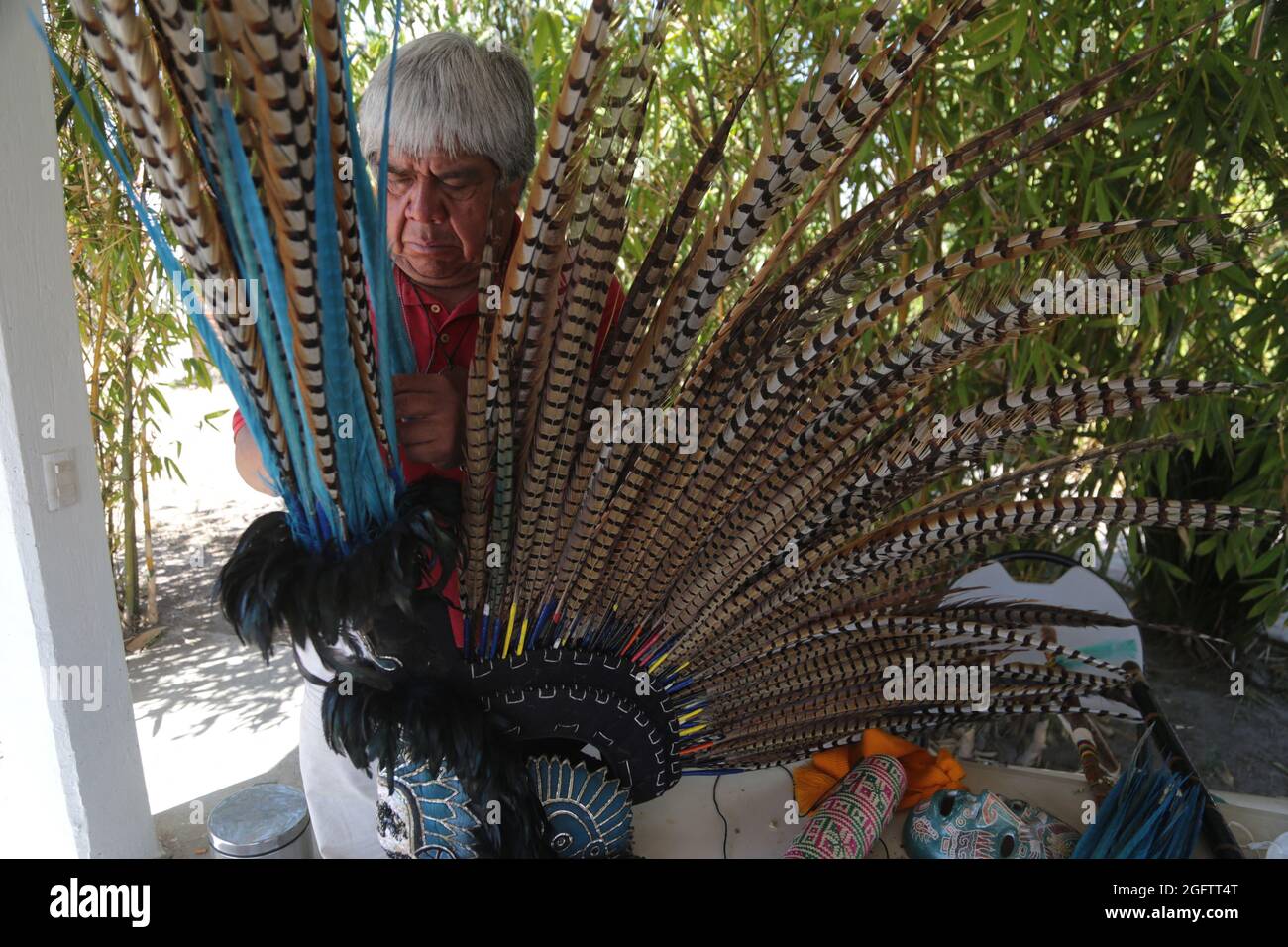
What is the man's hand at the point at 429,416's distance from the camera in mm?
842

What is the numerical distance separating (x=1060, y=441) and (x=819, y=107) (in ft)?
5.58

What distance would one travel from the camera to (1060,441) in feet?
6.98

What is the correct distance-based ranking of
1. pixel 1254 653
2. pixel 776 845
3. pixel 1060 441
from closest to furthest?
pixel 776 845 → pixel 1060 441 → pixel 1254 653

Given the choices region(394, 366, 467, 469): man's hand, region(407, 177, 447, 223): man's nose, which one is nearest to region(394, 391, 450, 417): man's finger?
region(394, 366, 467, 469): man's hand

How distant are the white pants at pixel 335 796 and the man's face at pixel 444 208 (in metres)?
0.56

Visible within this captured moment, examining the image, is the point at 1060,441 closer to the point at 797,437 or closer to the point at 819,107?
the point at 797,437

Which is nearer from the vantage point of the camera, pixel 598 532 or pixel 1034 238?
pixel 1034 238

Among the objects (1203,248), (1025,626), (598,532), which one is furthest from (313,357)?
(1025,626)

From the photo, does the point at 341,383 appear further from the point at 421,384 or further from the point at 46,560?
the point at 46,560

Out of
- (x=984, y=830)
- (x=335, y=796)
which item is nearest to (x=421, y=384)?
(x=335, y=796)

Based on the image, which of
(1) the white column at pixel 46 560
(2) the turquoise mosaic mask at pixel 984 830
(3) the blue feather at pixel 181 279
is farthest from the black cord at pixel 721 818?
(1) the white column at pixel 46 560

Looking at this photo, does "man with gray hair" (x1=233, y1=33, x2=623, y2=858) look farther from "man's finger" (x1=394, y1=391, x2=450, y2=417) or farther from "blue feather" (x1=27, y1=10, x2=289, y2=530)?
"blue feather" (x1=27, y1=10, x2=289, y2=530)

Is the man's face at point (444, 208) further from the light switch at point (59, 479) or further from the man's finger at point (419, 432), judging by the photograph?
the light switch at point (59, 479)

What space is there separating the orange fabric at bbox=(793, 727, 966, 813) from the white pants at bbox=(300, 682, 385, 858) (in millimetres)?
563
